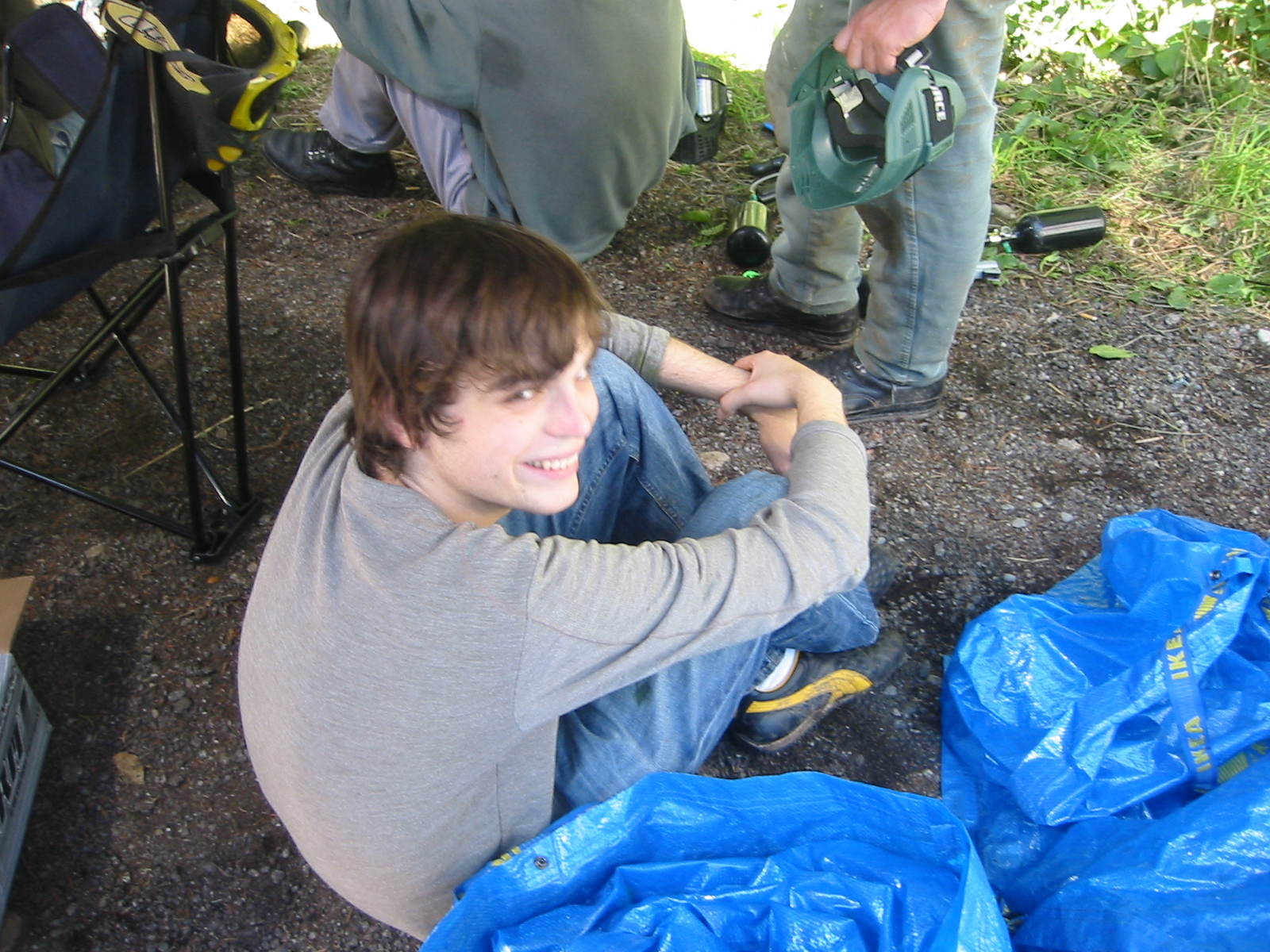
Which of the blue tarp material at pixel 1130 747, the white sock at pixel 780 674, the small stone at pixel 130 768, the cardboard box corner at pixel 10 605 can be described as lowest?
the small stone at pixel 130 768

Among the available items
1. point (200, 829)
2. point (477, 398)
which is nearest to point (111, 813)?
point (200, 829)

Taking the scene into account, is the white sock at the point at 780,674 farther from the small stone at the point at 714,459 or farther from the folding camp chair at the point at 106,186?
the folding camp chair at the point at 106,186

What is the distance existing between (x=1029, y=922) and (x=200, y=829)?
52.3 inches

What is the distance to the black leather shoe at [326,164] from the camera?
3.08 metres

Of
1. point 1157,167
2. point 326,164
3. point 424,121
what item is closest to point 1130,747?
point 424,121

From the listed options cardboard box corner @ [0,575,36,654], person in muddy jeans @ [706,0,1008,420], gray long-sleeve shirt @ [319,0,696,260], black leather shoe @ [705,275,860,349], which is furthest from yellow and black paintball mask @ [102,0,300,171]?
black leather shoe @ [705,275,860,349]

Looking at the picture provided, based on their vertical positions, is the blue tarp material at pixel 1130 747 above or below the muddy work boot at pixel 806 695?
above

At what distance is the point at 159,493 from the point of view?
2189mm

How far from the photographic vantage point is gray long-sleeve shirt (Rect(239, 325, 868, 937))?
3.34ft

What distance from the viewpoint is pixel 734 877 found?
133 cm

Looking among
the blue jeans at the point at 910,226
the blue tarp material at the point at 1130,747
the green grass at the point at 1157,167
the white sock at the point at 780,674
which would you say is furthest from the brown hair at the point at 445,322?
the green grass at the point at 1157,167

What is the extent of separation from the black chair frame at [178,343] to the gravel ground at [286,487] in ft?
0.25

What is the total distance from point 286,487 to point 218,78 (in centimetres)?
96

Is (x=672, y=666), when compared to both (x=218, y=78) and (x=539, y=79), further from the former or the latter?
(x=539, y=79)
